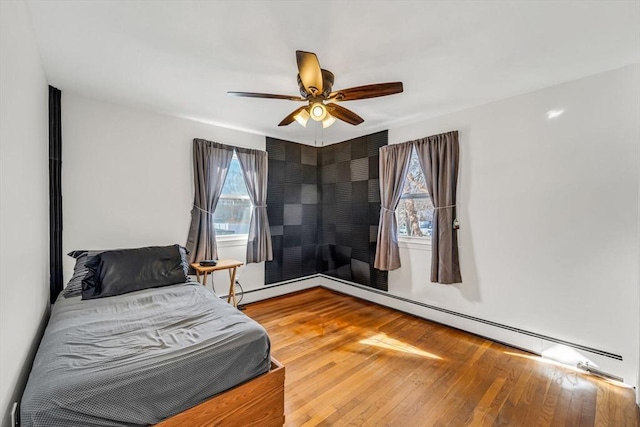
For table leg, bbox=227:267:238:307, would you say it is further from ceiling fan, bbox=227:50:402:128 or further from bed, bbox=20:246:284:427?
ceiling fan, bbox=227:50:402:128

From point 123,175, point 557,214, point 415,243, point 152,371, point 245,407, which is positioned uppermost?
point 123,175

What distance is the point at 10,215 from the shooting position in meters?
1.22

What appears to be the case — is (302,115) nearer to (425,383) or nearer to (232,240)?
(232,240)

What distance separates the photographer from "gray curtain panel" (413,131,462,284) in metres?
2.98

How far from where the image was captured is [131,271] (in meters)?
2.40

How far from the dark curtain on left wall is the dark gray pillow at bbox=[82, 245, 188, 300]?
1.60 ft

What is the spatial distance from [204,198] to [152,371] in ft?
7.97

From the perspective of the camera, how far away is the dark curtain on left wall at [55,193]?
2.46m

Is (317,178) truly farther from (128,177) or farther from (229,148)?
(128,177)

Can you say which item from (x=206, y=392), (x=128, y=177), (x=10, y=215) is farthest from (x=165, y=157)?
(x=206, y=392)

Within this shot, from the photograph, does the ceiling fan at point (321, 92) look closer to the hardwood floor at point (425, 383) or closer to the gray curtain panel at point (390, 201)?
the gray curtain panel at point (390, 201)

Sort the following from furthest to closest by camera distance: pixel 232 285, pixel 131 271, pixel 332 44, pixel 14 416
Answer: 1. pixel 232 285
2. pixel 131 271
3. pixel 332 44
4. pixel 14 416

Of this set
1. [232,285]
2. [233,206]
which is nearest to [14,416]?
[232,285]

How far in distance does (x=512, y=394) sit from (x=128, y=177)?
4.09 metres
